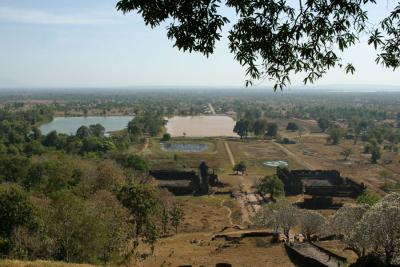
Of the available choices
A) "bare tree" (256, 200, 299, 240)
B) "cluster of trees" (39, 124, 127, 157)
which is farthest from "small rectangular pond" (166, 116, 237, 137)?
"bare tree" (256, 200, 299, 240)

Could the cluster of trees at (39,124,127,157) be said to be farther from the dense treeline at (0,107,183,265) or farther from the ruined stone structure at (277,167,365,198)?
the ruined stone structure at (277,167,365,198)

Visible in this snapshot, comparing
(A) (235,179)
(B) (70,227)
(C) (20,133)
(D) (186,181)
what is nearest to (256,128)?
(A) (235,179)

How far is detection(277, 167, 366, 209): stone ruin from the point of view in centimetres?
4297

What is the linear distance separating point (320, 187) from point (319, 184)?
12.1ft

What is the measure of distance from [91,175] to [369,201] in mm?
24395

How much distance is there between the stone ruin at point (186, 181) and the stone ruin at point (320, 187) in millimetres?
9163

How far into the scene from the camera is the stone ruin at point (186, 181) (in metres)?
50.4

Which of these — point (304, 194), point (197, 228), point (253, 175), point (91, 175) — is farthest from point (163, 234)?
point (253, 175)

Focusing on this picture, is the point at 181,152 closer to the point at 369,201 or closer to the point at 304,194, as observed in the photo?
the point at 304,194

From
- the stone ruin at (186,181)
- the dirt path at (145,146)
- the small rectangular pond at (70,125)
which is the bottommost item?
the small rectangular pond at (70,125)

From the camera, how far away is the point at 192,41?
7.40 meters

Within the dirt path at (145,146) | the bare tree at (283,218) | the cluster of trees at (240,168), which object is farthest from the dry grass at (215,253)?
the dirt path at (145,146)

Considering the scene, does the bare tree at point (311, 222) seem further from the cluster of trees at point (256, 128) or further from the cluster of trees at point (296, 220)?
the cluster of trees at point (256, 128)

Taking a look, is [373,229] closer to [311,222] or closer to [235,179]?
[311,222]
